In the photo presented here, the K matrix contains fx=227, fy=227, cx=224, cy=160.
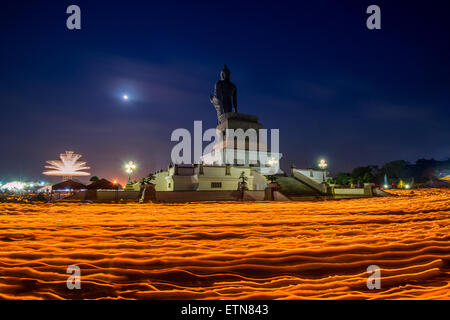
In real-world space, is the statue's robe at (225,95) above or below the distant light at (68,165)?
above

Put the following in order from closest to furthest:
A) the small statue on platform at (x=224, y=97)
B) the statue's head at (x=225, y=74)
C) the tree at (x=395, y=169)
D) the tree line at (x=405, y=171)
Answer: the small statue on platform at (x=224, y=97) < the statue's head at (x=225, y=74) < the tree line at (x=405, y=171) < the tree at (x=395, y=169)

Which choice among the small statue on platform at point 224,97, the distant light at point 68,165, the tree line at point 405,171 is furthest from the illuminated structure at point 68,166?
the tree line at point 405,171

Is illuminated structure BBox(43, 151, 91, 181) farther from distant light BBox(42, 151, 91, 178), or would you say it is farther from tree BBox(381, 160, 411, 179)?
tree BBox(381, 160, 411, 179)

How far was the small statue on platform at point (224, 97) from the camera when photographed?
125 feet

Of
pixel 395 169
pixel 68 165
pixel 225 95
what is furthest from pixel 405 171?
pixel 68 165

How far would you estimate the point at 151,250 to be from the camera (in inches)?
183

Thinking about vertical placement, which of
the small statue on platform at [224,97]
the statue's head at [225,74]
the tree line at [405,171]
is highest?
the statue's head at [225,74]

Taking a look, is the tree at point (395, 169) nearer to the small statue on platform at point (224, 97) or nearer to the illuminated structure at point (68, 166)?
the small statue on platform at point (224, 97)

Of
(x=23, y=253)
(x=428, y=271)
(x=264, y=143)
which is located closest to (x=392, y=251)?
(x=428, y=271)

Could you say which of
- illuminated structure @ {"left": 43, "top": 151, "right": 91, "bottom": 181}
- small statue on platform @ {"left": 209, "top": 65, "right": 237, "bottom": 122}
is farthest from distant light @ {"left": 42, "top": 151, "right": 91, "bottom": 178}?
small statue on platform @ {"left": 209, "top": 65, "right": 237, "bottom": 122}

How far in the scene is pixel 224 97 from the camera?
125 feet

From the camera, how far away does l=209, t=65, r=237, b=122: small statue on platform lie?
125 feet

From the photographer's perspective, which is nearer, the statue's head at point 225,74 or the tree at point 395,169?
the statue's head at point 225,74

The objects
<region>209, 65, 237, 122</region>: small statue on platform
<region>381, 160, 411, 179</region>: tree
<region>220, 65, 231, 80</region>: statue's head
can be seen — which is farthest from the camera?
<region>381, 160, 411, 179</region>: tree
